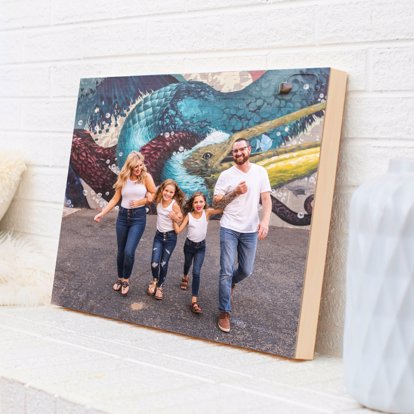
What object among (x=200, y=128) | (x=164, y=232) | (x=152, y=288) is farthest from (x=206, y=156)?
(x=152, y=288)

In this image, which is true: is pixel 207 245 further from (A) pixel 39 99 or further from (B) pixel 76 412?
(A) pixel 39 99

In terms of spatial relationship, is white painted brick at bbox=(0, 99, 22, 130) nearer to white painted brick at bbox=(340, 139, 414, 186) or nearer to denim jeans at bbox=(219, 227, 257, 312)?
denim jeans at bbox=(219, 227, 257, 312)

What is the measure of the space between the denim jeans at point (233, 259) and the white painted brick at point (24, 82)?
27.2 inches

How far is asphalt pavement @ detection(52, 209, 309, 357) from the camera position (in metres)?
1.32

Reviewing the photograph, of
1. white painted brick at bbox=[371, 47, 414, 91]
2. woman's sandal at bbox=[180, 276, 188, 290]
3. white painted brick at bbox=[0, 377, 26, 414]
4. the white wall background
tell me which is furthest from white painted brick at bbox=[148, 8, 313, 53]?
white painted brick at bbox=[0, 377, 26, 414]

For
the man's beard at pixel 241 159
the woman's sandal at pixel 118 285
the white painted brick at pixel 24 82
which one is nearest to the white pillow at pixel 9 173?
the white painted brick at pixel 24 82

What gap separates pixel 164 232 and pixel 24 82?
64 centimetres

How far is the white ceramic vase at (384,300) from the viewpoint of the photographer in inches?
39.6

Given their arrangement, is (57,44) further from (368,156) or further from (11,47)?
(368,156)

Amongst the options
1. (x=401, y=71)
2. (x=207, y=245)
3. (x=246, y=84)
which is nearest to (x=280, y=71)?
(x=246, y=84)

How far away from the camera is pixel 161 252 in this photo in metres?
1.49

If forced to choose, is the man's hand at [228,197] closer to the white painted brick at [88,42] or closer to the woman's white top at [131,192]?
the woman's white top at [131,192]

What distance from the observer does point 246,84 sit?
1.42 m

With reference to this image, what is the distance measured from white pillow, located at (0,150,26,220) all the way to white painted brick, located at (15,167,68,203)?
25mm
